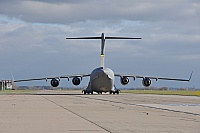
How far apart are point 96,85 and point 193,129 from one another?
4928 centimetres

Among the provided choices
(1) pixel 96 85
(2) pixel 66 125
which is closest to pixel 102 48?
(1) pixel 96 85

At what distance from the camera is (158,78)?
71.2 m

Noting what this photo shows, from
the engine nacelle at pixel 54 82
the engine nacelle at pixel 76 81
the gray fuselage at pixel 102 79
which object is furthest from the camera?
the engine nacelle at pixel 76 81

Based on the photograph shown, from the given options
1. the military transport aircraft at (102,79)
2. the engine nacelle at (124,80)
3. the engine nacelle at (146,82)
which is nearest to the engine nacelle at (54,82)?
the military transport aircraft at (102,79)

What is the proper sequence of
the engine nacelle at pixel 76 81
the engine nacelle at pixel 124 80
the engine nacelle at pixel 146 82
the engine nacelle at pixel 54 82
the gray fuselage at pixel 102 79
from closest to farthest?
the gray fuselage at pixel 102 79
the engine nacelle at pixel 54 82
the engine nacelle at pixel 76 81
the engine nacelle at pixel 124 80
the engine nacelle at pixel 146 82

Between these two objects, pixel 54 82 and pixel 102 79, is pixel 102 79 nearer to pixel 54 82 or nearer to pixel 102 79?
pixel 102 79

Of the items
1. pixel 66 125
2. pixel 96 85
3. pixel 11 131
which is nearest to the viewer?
pixel 11 131

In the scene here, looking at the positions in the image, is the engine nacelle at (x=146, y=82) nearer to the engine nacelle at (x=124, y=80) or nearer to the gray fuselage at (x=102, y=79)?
the engine nacelle at (x=124, y=80)

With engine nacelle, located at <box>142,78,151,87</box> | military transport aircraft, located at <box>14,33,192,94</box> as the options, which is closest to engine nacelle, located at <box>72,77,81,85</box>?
military transport aircraft, located at <box>14,33,192,94</box>

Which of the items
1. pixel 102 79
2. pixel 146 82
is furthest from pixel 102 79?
pixel 146 82

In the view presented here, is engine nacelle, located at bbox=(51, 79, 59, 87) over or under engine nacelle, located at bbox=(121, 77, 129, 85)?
under

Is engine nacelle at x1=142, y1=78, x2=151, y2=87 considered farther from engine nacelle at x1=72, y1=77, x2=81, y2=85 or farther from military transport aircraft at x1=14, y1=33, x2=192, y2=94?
engine nacelle at x1=72, y1=77, x2=81, y2=85

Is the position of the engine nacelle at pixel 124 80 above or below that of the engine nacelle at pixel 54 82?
above

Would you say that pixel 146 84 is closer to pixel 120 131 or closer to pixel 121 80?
pixel 121 80
